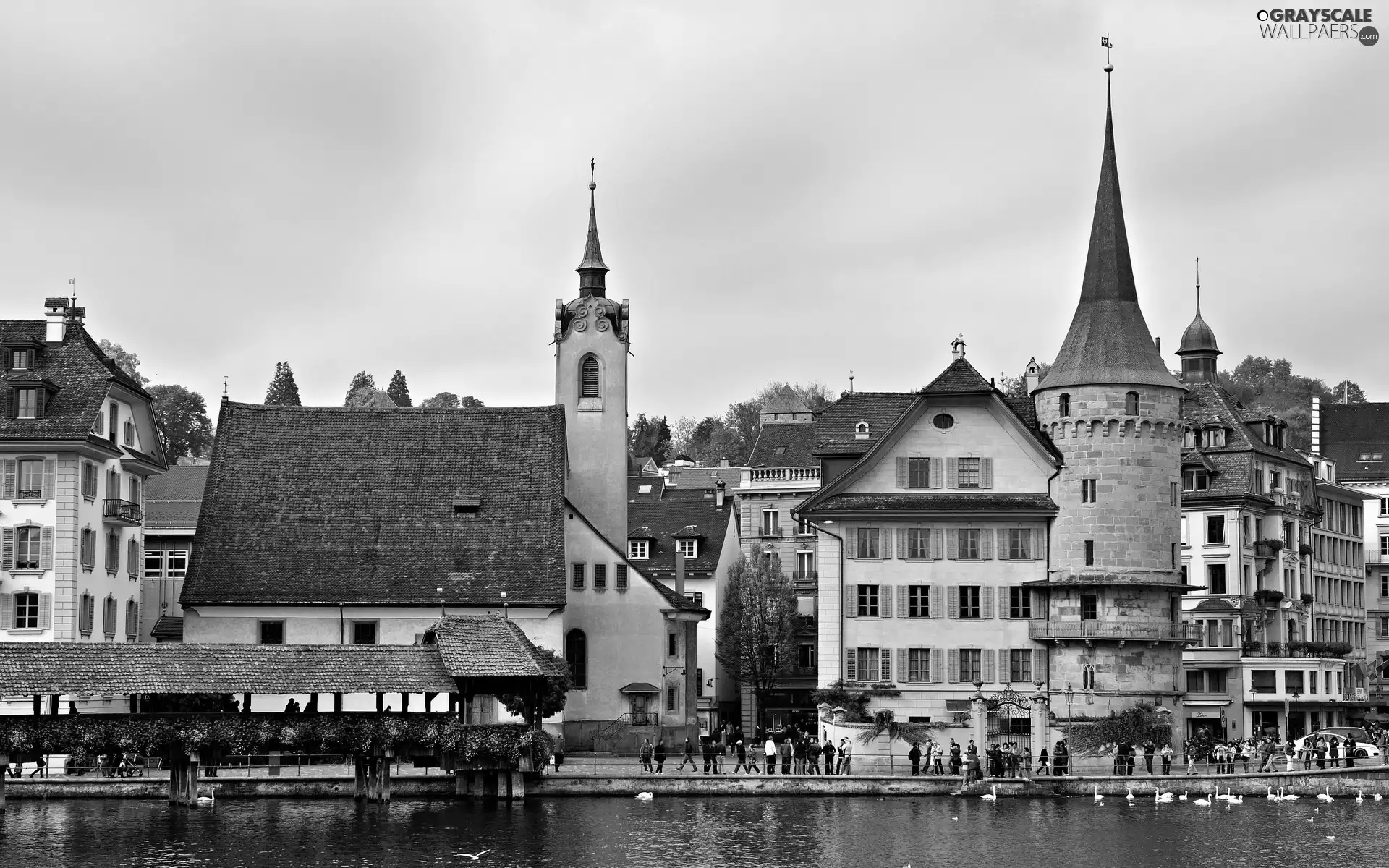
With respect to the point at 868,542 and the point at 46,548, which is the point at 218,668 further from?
the point at 868,542

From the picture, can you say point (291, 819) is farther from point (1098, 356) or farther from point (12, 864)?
point (1098, 356)

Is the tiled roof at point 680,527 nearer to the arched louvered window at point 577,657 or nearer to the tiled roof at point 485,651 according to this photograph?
the arched louvered window at point 577,657

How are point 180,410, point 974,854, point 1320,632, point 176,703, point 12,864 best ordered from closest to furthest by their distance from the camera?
1. point 12,864
2. point 974,854
3. point 176,703
4. point 1320,632
5. point 180,410

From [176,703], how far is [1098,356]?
37228mm

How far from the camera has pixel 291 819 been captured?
2457 inches

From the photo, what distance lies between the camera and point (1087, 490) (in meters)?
79.4

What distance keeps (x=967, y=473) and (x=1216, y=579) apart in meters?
23.5

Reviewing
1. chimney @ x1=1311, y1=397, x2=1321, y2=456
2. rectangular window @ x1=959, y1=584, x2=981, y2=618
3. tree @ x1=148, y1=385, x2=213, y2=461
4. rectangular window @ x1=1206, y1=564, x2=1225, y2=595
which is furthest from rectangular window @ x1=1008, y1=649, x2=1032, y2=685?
tree @ x1=148, y1=385, x2=213, y2=461

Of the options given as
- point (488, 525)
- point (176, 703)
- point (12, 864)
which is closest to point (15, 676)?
point (176, 703)

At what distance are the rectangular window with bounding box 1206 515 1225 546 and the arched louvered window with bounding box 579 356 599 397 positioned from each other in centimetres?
3041

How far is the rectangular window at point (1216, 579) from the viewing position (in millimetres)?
98750

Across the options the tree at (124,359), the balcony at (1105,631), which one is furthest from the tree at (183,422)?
the balcony at (1105,631)

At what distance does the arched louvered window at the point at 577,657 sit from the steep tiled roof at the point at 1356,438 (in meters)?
54.8

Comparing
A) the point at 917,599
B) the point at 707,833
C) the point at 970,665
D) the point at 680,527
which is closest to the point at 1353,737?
the point at 970,665
